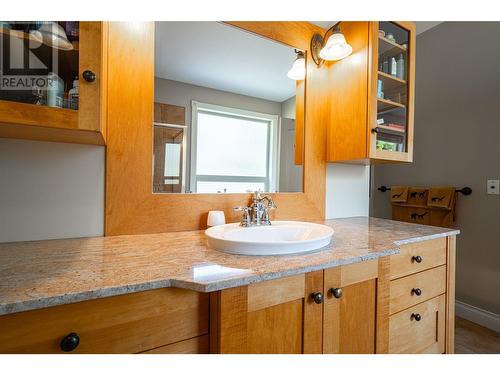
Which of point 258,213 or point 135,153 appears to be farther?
point 258,213

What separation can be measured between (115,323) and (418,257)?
1130mm

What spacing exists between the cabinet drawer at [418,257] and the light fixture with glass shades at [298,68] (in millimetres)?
997

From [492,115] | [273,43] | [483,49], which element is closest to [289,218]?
[273,43]

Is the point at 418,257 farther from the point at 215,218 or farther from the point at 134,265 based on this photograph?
the point at 134,265

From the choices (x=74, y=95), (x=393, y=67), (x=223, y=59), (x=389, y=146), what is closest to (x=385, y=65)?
(x=393, y=67)

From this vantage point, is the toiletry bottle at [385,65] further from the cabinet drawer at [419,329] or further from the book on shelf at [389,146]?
the cabinet drawer at [419,329]

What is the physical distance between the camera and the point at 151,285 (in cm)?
58

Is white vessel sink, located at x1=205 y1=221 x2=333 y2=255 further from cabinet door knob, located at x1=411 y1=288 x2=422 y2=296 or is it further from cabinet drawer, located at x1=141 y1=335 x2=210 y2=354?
cabinet door knob, located at x1=411 y1=288 x2=422 y2=296

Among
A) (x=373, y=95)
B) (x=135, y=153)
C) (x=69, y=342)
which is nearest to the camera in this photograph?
(x=69, y=342)

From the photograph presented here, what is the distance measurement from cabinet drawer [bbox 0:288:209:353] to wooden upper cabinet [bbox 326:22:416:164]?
45.2 inches

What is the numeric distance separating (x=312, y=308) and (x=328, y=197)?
34.9 inches

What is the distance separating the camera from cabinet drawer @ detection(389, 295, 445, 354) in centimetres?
102

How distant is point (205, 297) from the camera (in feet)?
2.14
